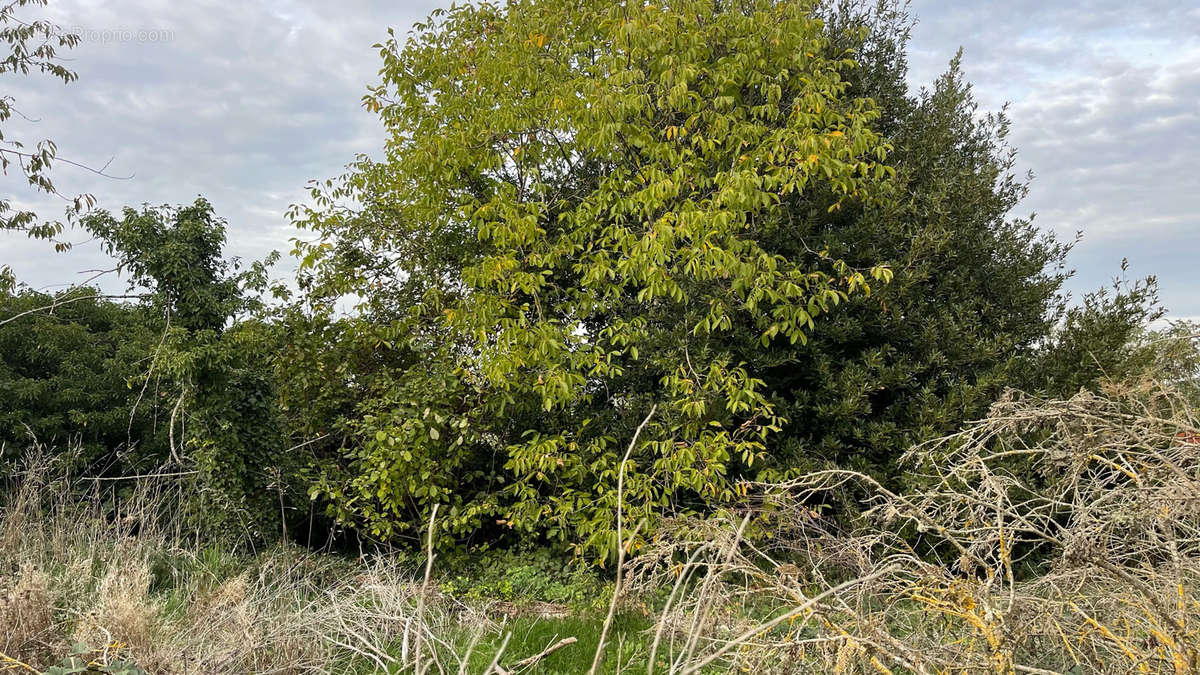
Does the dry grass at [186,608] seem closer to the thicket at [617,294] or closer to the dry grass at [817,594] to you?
the dry grass at [817,594]

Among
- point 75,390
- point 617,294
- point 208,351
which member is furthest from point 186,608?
point 75,390

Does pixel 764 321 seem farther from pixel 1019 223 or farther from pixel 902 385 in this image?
pixel 1019 223

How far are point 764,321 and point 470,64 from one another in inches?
140

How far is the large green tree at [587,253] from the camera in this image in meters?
5.72

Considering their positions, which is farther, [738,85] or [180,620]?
[738,85]

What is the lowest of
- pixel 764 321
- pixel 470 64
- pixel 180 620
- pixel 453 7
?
pixel 180 620

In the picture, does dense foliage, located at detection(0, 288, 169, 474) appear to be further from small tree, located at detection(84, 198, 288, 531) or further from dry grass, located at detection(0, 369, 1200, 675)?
dry grass, located at detection(0, 369, 1200, 675)

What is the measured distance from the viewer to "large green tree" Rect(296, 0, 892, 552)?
225 inches

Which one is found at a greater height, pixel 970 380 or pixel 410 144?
pixel 410 144

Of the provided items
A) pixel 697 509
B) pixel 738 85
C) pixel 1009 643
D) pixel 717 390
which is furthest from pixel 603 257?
pixel 1009 643

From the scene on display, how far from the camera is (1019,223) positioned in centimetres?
723

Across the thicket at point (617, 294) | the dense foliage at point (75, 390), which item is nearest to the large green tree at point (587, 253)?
the thicket at point (617, 294)

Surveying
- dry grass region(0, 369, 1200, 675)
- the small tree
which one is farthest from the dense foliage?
dry grass region(0, 369, 1200, 675)

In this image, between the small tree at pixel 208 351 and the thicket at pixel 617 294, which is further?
the small tree at pixel 208 351
